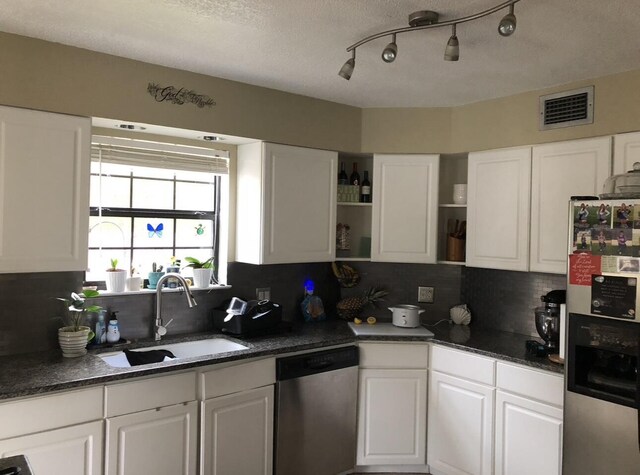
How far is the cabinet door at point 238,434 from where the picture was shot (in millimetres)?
2586

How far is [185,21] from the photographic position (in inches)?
86.6

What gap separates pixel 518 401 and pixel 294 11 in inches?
87.5

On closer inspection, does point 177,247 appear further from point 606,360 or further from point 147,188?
point 606,360

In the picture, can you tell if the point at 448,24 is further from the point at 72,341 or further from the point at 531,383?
the point at 72,341

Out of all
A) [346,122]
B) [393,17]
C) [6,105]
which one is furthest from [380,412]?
[6,105]

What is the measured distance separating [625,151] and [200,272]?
2.47 metres

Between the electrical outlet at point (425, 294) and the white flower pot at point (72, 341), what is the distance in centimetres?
225

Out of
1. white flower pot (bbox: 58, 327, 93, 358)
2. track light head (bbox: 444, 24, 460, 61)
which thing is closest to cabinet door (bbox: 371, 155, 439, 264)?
track light head (bbox: 444, 24, 460, 61)

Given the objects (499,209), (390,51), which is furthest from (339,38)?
(499,209)

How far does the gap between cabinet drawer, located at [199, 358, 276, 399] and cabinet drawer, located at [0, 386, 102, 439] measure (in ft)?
1.67

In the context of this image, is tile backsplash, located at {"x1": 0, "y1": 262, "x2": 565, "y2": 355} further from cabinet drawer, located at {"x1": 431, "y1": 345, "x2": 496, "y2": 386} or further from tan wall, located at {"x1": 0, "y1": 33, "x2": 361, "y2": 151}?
tan wall, located at {"x1": 0, "y1": 33, "x2": 361, "y2": 151}

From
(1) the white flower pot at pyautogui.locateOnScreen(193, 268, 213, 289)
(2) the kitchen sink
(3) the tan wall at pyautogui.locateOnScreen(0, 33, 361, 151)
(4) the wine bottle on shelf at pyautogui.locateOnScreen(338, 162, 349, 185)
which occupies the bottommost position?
(2) the kitchen sink

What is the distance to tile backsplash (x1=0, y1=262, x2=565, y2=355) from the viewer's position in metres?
2.60

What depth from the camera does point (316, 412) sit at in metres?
2.98
